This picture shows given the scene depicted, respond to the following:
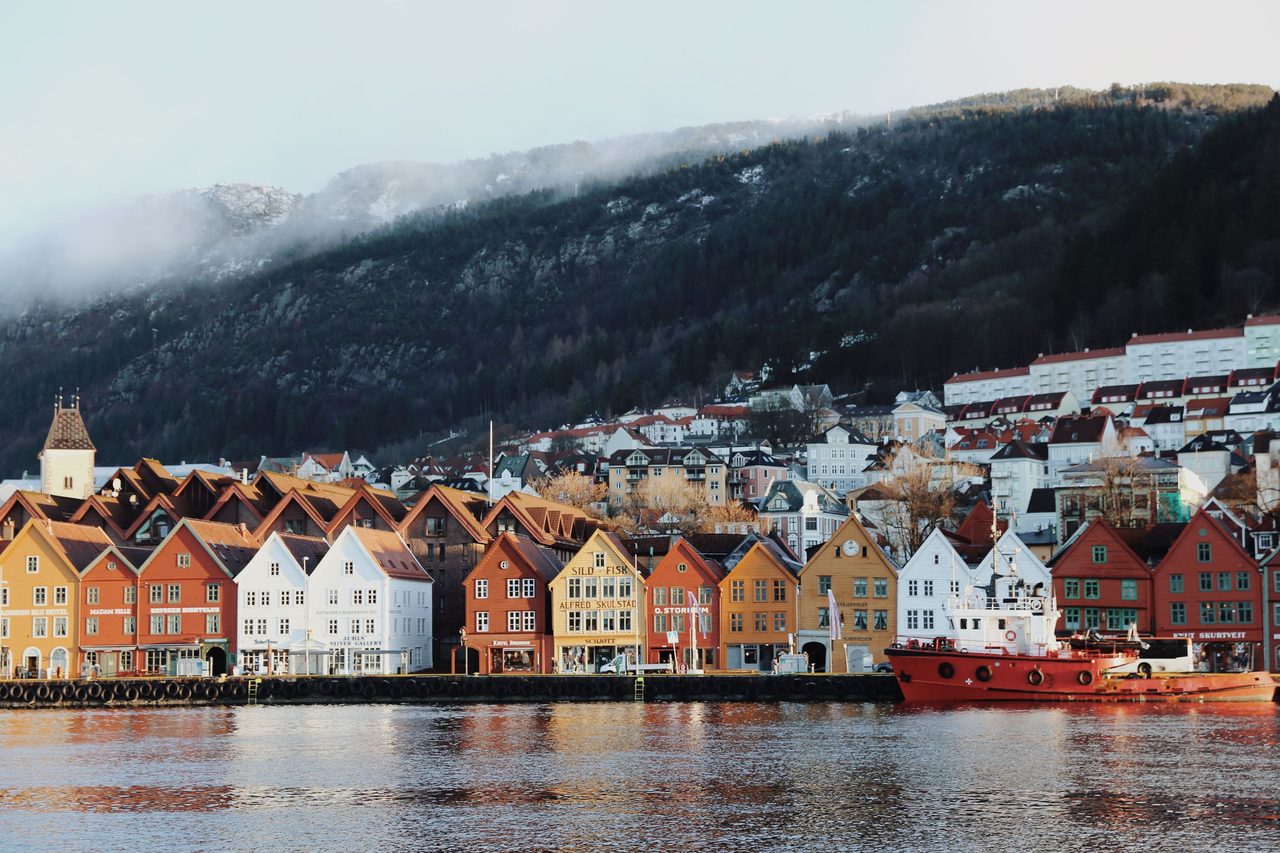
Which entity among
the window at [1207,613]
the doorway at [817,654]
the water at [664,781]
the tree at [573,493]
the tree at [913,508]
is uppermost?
the tree at [573,493]

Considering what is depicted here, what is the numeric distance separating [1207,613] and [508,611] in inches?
1583

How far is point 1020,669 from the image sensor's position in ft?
286

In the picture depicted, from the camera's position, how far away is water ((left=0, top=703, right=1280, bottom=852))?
47.8m

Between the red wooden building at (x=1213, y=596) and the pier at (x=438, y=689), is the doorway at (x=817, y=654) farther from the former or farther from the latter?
the red wooden building at (x=1213, y=596)

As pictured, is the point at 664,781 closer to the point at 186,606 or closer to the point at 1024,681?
the point at 1024,681

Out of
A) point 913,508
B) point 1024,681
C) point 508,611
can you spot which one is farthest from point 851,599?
point 913,508

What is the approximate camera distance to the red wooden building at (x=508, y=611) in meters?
108

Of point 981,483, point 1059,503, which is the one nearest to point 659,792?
point 1059,503

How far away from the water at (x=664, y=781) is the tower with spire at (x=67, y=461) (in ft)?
255

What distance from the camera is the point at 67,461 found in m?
159

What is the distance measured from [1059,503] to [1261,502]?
1622cm

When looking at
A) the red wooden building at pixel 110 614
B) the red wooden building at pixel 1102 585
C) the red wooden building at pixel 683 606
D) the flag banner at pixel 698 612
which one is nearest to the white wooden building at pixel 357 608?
the red wooden building at pixel 110 614

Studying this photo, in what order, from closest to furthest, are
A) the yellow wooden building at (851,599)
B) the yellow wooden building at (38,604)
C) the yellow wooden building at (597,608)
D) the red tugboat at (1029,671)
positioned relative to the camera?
the red tugboat at (1029,671)
the yellow wooden building at (851,599)
the yellow wooden building at (597,608)
the yellow wooden building at (38,604)

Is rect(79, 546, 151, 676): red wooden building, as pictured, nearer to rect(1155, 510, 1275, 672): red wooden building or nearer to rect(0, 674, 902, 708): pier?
rect(0, 674, 902, 708): pier
